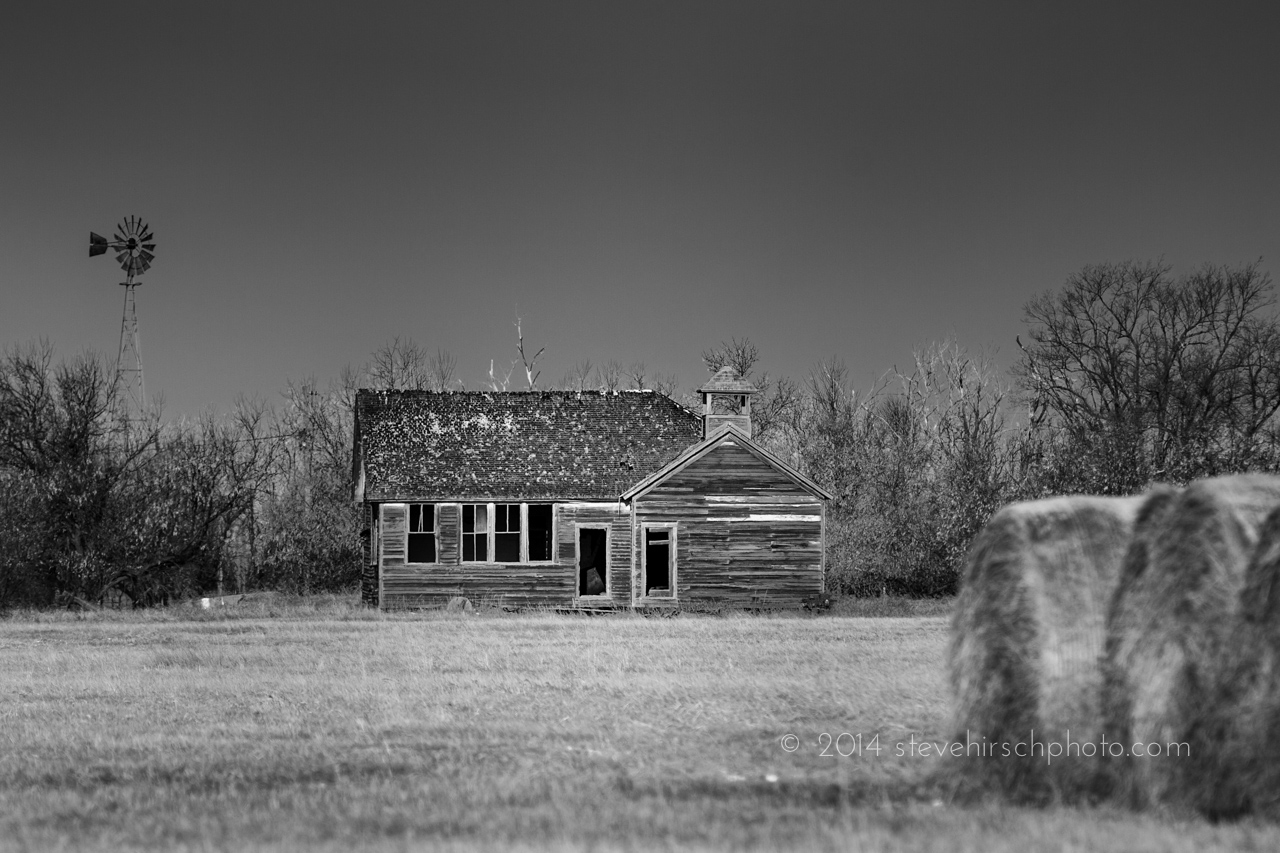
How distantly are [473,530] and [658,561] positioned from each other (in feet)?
18.8

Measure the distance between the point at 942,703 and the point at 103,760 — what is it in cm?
729

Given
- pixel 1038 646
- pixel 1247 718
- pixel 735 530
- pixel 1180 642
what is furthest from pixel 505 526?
pixel 1247 718

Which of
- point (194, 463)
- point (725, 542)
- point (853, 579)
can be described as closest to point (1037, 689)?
point (725, 542)

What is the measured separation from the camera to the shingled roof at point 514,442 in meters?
36.9

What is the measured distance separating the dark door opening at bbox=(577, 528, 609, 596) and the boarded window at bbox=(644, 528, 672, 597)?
1262mm

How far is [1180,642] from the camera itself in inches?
334

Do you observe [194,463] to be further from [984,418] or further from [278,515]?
[984,418]

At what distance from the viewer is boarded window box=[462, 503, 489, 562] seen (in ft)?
122

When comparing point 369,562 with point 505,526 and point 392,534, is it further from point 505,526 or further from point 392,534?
point 505,526

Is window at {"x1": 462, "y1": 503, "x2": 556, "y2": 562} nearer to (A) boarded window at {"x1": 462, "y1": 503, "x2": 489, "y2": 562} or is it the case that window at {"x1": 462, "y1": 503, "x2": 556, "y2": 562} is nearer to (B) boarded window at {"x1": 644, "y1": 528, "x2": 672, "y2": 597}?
(A) boarded window at {"x1": 462, "y1": 503, "x2": 489, "y2": 562}

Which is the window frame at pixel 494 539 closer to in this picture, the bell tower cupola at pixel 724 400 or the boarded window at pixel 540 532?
the boarded window at pixel 540 532

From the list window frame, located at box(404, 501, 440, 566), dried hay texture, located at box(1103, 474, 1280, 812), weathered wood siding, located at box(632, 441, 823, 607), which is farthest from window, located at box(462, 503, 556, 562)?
dried hay texture, located at box(1103, 474, 1280, 812)

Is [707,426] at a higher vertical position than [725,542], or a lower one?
higher

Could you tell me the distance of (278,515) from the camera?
5044 centimetres
